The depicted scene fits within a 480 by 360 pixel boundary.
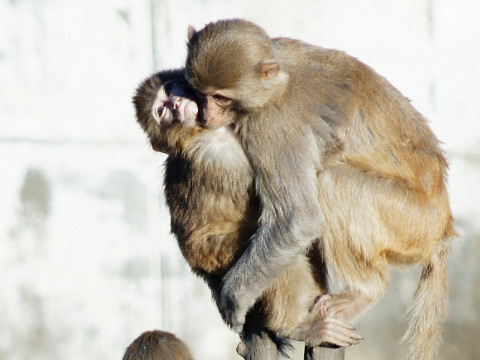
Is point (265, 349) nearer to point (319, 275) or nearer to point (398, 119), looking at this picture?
point (319, 275)

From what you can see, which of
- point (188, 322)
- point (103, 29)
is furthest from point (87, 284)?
point (103, 29)

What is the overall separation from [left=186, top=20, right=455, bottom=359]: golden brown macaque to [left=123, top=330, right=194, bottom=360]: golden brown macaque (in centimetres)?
52

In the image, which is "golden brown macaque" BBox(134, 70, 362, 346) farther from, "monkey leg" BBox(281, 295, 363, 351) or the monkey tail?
the monkey tail

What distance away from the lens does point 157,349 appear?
6.05 meters

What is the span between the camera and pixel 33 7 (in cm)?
1011

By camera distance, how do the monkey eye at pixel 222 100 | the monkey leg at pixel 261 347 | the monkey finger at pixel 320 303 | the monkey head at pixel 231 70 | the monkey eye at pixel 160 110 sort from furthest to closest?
the monkey leg at pixel 261 347
the monkey finger at pixel 320 303
the monkey eye at pixel 160 110
the monkey eye at pixel 222 100
the monkey head at pixel 231 70

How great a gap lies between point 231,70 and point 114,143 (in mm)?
5265

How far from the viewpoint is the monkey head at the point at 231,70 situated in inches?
212

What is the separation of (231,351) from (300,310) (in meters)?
5.49

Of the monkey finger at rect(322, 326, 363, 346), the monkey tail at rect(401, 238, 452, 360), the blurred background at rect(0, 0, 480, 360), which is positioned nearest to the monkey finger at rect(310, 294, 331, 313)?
the monkey finger at rect(322, 326, 363, 346)

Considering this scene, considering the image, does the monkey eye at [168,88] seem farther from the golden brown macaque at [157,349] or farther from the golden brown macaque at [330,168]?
the golden brown macaque at [157,349]

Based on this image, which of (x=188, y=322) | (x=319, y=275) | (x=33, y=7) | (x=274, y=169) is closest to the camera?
(x=274, y=169)

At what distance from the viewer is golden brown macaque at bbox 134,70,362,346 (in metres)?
5.71

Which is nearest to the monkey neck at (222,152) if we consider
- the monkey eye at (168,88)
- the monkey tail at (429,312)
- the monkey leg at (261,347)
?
the monkey eye at (168,88)
